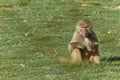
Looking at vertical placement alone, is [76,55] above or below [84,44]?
below

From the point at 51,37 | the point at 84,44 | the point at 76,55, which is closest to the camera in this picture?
the point at 76,55

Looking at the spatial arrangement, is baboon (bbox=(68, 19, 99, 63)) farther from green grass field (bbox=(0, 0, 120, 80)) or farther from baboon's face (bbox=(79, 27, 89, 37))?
green grass field (bbox=(0, 0, 120, 80))

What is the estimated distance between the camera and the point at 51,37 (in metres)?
17.4

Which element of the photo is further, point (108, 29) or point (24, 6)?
point (24, 6)

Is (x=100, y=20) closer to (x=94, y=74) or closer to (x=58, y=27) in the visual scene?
(x=58, y=27)

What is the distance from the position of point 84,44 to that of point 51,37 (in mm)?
5238

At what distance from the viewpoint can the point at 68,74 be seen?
11.0m

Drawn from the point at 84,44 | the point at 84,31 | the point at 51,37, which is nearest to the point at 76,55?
the point at 84,44

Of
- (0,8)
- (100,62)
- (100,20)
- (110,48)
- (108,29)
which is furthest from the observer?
(0,8)

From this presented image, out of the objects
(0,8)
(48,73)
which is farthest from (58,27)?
(48,73)

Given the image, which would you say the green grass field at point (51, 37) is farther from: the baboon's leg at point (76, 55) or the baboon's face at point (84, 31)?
the baboon's face at point (84, 31)

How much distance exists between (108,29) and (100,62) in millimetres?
7123

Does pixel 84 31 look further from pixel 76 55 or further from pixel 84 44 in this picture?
pixel 76 55

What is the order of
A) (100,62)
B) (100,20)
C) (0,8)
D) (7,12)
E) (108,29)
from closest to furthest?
1. (100,62)
2. (108,29)
3. (100,20)
4. (7,12)
5. (0,8)
